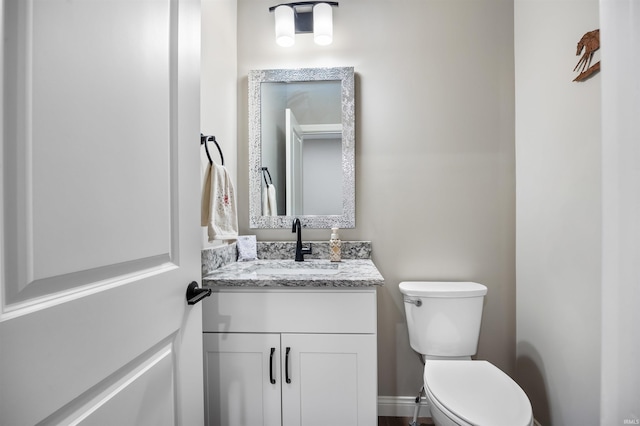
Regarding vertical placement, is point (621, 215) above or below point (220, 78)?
below

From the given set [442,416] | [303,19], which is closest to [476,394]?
[442,416]

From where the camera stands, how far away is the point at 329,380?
1.22 m

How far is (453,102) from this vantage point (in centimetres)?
174

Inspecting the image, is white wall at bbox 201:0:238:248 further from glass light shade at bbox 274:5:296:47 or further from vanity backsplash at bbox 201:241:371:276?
vanity backsplash at bbox 201:241:371:276

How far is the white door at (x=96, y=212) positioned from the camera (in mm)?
426

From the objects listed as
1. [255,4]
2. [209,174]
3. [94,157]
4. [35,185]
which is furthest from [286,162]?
[35,185]

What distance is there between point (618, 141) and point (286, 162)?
4.89 feet

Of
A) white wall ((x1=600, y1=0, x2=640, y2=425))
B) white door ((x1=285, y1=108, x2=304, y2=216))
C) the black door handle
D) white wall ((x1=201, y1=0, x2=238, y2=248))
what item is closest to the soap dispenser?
white door ((x1=285, y1=108, x2=304, y2=216))

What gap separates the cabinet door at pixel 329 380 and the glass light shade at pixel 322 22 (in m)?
1.53

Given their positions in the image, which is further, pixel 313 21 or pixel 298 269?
pixel 313 21

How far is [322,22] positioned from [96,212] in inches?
63.1

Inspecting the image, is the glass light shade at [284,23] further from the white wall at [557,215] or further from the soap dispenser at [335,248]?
the white wall at [557,215]

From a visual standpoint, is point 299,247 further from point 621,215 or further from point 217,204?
point 621,215

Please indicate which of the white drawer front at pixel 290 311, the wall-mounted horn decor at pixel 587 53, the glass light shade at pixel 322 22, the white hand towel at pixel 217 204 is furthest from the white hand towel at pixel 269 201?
the wall-mounted horn decor at pixel 587 53
